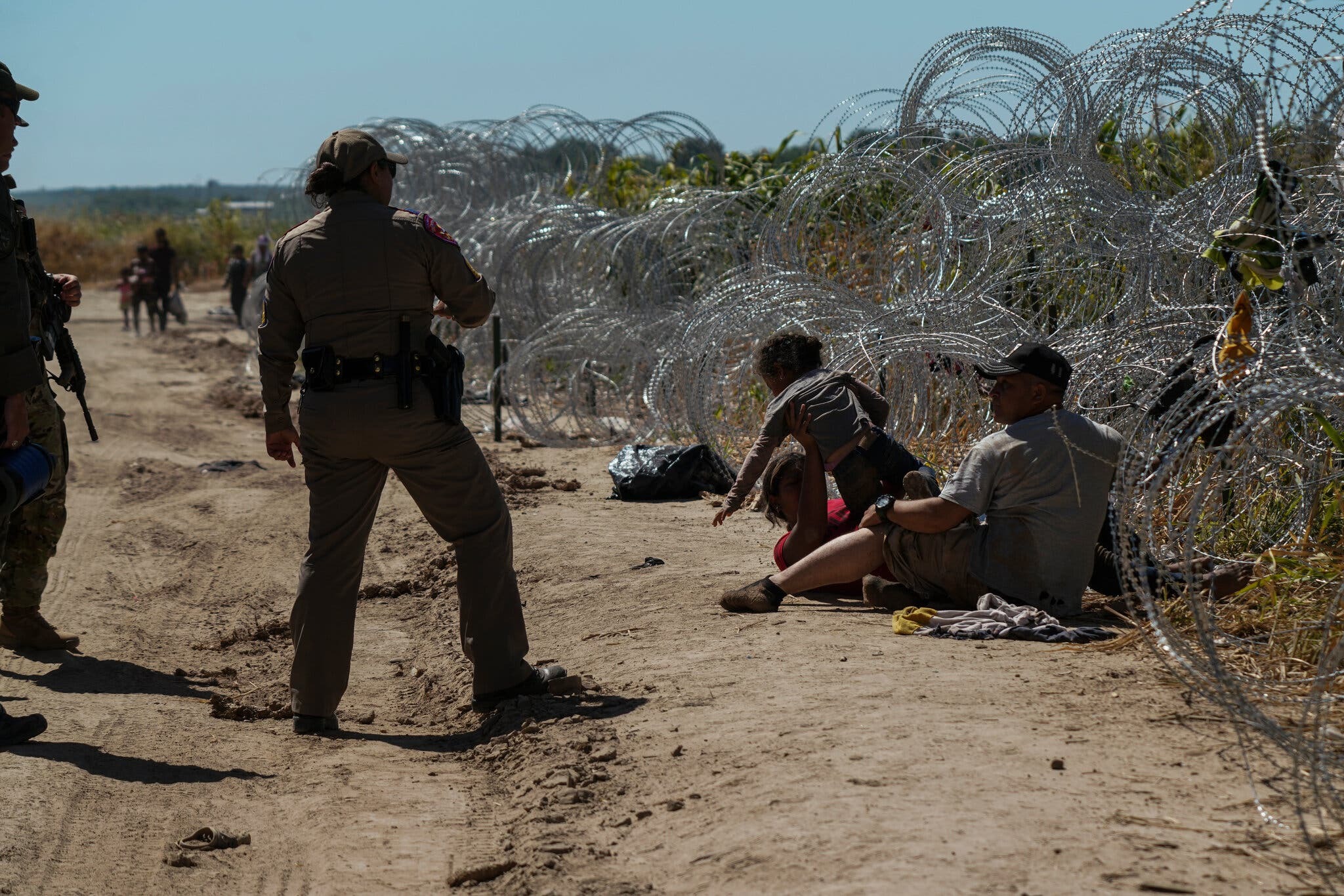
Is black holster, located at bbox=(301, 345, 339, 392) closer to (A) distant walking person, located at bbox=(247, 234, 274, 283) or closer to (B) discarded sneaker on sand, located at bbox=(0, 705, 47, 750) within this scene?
(B) discarded sneaker on sand, located at bbox=(0, 705, 47, 750)

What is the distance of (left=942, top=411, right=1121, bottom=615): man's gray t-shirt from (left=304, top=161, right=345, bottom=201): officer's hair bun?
94.2 inches

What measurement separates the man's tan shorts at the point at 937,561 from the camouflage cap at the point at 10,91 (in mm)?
3600

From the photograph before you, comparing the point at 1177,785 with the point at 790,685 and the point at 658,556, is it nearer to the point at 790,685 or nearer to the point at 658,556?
the point at 790,685

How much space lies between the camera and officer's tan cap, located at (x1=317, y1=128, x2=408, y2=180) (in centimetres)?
433

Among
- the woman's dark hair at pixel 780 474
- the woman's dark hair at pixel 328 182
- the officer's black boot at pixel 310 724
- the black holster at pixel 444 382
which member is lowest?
the officer's black boot at pixel 310 724

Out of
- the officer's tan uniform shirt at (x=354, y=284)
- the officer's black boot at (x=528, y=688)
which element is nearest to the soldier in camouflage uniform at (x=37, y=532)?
the officer's tan uniform shirt at (x=354, y=284)

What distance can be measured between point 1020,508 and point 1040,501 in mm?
77

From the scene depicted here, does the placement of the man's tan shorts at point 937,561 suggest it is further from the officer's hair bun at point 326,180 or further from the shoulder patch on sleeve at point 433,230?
the officer's hair bun at point 326,180

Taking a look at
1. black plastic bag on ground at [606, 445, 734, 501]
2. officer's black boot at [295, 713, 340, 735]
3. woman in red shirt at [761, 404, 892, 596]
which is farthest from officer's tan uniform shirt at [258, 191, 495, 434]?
black plastic bag on ground at [606, 445, 734, 501]

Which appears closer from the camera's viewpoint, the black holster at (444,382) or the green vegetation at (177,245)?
the black holster at (444,382)

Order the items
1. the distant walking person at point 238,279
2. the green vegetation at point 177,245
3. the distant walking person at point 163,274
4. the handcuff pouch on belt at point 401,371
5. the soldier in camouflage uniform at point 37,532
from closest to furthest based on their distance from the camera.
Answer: the handcuff pouch on belt at point 401,371, the soldier in camouflage uniform at point 37,532, the distant walking person at point 238,279, the distant walking person at point 163,274, the green vegetation at point 177,245

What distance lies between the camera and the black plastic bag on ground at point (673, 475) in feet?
28.0

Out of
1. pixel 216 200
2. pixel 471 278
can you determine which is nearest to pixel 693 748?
pixel 471 278

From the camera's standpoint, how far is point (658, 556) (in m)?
6.87
